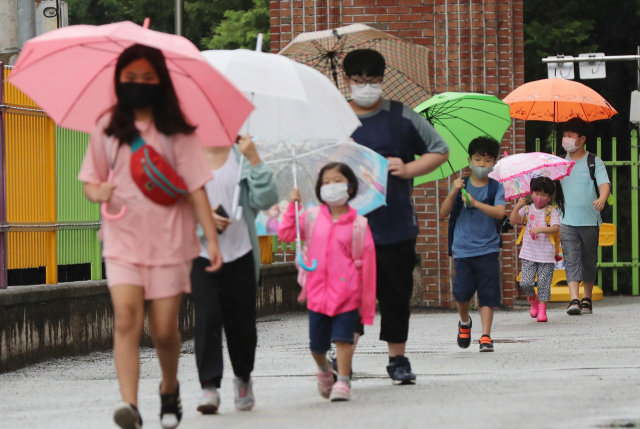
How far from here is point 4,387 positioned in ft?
23.5

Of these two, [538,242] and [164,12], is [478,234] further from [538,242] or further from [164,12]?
[164,12]

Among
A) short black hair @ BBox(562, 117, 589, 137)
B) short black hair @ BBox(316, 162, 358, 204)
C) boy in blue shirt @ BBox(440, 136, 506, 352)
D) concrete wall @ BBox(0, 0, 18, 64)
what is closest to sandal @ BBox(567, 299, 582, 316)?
short black hair @ BBox(562, 117, 589, 137)

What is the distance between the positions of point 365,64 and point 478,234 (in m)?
2.64

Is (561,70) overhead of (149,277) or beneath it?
overhead

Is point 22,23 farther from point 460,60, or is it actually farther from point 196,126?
point 196,126

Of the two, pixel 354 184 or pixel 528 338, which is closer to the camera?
pixel 354 184

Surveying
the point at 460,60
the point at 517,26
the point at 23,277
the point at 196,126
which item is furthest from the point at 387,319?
the point at 517,26

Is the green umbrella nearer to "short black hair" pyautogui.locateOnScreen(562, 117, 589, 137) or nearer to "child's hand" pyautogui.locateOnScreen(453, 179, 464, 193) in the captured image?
"child's hand" pyautogui.locateOnScreen(453, 179, 464, 193)

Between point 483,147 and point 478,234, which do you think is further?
point 478,234

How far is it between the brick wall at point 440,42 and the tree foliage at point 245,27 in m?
13.3

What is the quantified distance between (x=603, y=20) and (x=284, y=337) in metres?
13.1

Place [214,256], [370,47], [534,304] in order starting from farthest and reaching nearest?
[534,304] < [370,47] < [214,256]

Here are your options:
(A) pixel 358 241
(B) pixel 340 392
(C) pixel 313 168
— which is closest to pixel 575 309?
(C) pixel 313 168

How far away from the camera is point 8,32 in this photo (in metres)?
12.4
